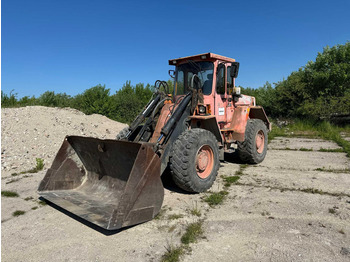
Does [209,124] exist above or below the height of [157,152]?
above

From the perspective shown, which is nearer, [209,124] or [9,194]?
[9,194]

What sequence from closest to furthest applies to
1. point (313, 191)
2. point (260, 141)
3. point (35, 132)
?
point (313, 191), point (260, 141), point (35, 132)

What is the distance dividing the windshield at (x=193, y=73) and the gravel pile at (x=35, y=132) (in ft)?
15.2

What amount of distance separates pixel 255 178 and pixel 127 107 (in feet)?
56.0

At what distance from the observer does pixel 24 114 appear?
37.9 feet

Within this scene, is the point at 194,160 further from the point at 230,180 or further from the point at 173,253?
the point at 173,253

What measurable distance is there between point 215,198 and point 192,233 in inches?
46.5

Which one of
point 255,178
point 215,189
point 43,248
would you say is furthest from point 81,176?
point 255,178

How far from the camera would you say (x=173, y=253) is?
279cm

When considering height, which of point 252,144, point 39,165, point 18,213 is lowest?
point 18,213

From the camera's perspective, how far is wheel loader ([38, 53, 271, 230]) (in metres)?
3.40

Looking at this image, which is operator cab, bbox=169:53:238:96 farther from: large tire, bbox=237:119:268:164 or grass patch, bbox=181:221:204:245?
grass patch, bbox=181:221:204:245

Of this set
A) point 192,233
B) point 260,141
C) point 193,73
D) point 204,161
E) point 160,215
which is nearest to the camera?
point 192,233

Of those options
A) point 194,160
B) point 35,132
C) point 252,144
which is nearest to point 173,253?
point 194,160
